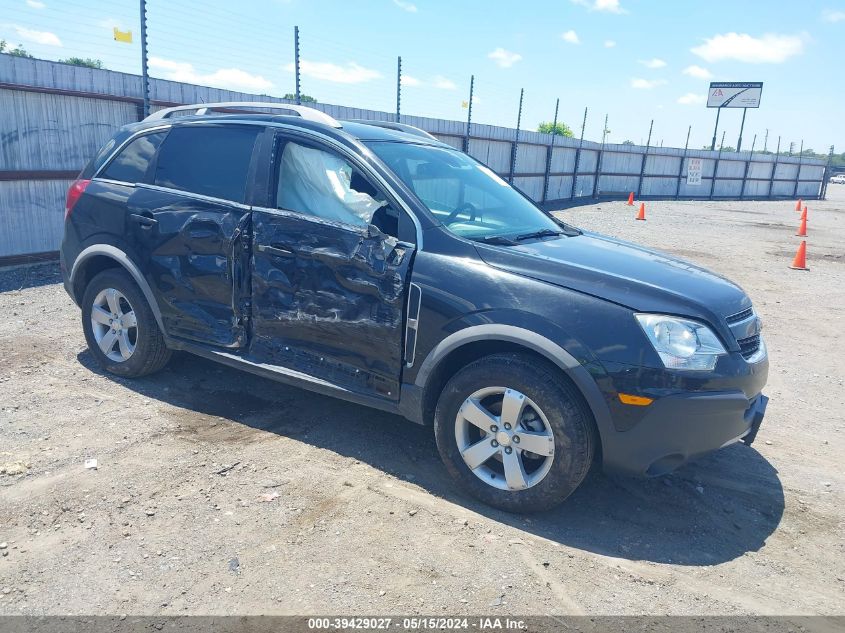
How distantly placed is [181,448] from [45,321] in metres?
3.42

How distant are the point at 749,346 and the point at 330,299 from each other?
7.65 ft

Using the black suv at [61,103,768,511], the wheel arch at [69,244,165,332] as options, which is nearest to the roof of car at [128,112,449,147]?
the black suv at [61,103,768,511]

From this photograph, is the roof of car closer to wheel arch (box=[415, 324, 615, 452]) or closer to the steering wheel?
the steering wheel

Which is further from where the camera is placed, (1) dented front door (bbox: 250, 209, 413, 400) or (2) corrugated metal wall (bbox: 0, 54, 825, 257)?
(2) corrugated metal wall (bbox: 0, 54, 825, 257)

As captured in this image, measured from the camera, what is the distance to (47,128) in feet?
27.5

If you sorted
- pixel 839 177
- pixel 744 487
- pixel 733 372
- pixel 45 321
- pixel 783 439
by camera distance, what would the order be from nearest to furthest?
pixel 733 372, pixel 744 487, pixel 783 439, pixel 45 321, pixel 839 177

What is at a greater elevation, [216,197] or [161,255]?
[216,197]

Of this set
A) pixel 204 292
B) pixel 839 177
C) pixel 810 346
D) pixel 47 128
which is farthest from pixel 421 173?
pixel 839 177

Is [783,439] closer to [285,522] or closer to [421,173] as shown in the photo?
[421,173]

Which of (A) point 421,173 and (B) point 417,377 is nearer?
(B) point 417,377

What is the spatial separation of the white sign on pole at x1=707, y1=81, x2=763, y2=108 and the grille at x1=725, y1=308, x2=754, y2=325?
59.0m

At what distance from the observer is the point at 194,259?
4293mm

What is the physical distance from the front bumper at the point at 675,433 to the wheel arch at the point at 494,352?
4.9 inches

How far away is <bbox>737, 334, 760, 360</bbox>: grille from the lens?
11.0ft
